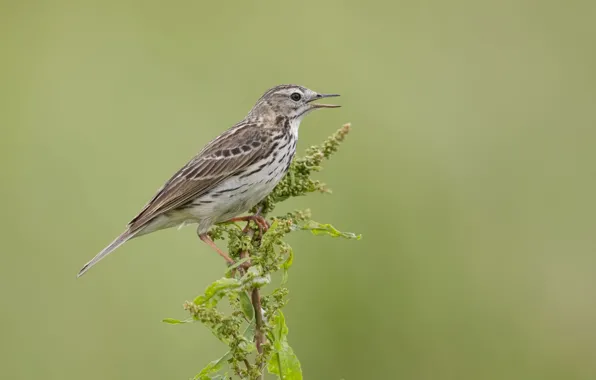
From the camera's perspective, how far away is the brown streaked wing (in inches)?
244

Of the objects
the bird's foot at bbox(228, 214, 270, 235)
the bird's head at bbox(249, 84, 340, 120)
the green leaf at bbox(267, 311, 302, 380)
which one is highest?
the bird's head at bbox(249, 84, 340, 120)

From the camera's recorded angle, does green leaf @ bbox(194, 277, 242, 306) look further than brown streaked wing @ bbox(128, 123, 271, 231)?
No

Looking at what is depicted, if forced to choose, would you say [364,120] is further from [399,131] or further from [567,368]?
[567,368]

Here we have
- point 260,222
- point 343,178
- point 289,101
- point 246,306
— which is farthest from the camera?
point 343,178

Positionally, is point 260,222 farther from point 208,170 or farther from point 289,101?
point 289,101

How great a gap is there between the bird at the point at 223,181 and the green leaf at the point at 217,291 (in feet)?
5.80

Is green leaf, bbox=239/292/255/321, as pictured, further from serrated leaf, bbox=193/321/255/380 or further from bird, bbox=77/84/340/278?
bird, bbox=77/84/340/278

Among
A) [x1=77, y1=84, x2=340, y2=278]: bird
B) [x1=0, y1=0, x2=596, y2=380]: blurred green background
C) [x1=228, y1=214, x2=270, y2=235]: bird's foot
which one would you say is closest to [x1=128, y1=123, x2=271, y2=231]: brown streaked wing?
[x1=77, y1=84, x2=340, y2=278]: bird

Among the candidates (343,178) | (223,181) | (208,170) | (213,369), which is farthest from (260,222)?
(343,178)

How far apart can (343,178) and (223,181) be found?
9.04 ft

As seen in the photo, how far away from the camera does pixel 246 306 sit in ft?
13.5

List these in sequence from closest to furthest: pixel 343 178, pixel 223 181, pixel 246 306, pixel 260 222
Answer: pixel 246 306, pixel 260 222, pixel 223 181, pixel 343 178

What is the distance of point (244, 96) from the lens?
30.8ft

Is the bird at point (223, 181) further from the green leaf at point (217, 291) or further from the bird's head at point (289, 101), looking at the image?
the green leaf at point (217, 291)
